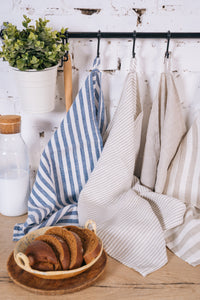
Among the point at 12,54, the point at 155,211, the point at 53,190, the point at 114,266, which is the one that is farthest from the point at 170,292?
the point at 12,54

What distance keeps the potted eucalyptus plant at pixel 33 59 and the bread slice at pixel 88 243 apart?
346mm

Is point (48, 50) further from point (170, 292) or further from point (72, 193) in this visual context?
point (170, 292)

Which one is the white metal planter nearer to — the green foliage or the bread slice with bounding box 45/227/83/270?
the green foliage

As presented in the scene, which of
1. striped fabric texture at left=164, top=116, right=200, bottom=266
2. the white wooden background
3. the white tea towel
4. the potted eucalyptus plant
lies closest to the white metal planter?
the potted eucalyptus plant

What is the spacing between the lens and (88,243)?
72cm

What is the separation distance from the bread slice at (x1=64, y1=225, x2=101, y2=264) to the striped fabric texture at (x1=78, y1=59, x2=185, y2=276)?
3.6 inches

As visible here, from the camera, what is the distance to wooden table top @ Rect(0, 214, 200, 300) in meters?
0.65

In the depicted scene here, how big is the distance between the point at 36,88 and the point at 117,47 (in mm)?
289

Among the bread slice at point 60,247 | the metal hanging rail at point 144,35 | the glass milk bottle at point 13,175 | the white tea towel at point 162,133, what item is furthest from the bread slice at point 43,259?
the metal hanging rail at point 144,35

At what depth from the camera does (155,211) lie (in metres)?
0.91

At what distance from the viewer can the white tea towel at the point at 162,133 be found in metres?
0.91

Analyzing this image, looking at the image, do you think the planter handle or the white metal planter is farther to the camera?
the planter handle

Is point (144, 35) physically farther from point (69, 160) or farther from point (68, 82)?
point (69, 160)

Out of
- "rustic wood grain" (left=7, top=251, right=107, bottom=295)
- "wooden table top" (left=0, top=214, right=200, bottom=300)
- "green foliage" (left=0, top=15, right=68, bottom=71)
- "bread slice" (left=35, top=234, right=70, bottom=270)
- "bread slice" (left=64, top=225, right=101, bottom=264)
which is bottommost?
"wooden table top" (left=0, top=214, right=200, bottom=300)
